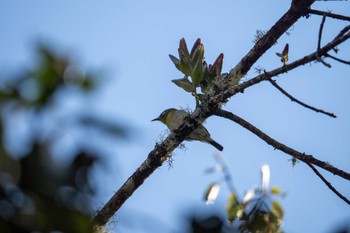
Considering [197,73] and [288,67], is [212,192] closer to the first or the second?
[197,73]

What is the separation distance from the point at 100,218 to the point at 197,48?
1.40m

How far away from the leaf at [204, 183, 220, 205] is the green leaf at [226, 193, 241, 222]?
197 millimetres

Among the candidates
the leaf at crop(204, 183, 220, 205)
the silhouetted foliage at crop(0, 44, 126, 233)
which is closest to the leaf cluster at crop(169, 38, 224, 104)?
the leaf at crop(204, 183, 220, 205)

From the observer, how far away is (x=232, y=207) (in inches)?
95.7

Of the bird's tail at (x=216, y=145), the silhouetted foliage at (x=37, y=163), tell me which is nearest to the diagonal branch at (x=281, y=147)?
the bird's tail at (x=216, y=145)

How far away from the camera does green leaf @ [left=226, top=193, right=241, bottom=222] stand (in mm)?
2320

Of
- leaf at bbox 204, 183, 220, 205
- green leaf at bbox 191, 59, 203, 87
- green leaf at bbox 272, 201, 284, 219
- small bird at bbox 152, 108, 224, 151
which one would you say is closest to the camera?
green leaf at bbox 272, 201, 284, 219

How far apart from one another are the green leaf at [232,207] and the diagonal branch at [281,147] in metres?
0.42

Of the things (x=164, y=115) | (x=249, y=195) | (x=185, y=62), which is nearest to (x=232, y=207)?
(x=249, y=195)

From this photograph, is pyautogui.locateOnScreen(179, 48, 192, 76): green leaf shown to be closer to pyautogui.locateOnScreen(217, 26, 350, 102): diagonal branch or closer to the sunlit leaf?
pyautogui.locateOnScreen(217, 26, 350, 102): diagonal branch

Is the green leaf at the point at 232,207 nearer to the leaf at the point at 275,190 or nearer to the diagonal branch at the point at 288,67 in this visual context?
the leaf at the point at 275,190

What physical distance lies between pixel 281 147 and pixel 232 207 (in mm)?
493

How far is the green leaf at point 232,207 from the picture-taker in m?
2.32

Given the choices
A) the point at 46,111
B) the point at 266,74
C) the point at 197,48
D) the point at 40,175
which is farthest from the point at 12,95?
the point at 197,48
